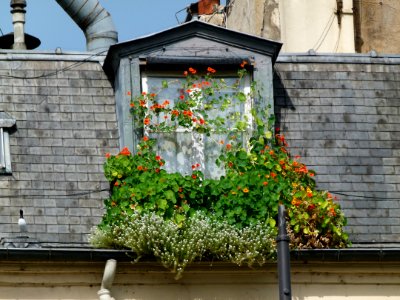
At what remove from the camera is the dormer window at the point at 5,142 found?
2353 centimetres

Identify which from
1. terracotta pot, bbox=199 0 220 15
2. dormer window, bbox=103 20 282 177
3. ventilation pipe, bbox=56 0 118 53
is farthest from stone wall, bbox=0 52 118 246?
terracotta pot, bbox=199 0 220 15

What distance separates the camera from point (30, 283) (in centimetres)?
2236

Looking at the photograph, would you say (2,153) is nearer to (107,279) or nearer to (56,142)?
(56,142)

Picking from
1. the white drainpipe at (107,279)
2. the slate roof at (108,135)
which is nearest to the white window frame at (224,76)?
the slate roof at (108,135)

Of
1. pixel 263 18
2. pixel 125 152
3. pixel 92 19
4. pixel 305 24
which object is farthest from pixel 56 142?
pixel 305 24

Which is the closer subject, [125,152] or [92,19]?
[125,152]

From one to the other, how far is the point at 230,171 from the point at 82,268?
242 centimetres

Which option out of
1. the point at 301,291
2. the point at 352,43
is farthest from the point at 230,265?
the point at 352,43

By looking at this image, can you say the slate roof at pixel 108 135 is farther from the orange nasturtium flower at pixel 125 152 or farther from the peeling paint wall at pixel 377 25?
the peeling paint wall at pixel 377 25

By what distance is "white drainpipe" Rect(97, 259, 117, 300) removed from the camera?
22266 millimetres

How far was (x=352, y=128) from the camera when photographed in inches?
979

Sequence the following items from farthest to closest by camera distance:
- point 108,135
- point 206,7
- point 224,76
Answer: point 206,7
point 224,76
point 108,135

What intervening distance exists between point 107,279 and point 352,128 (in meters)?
4.54

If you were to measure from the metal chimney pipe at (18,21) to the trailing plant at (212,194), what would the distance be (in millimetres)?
3643
